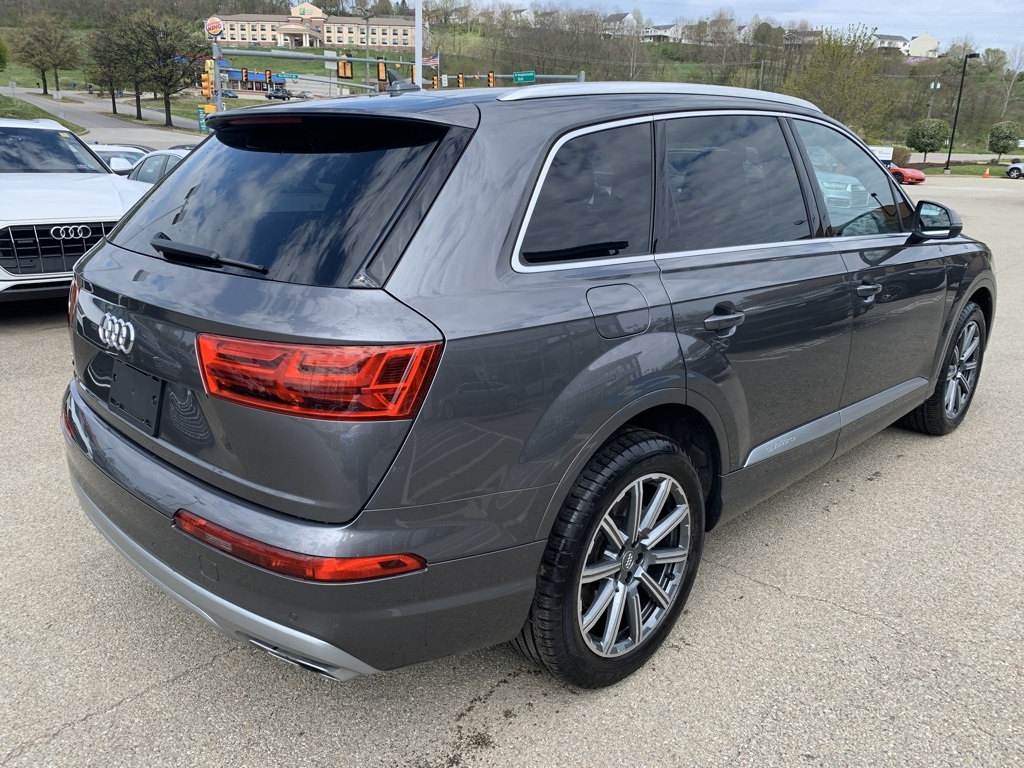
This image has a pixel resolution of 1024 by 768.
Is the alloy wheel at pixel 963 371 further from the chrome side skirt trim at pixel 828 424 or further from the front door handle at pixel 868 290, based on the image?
the front door handle at pixel 868 290

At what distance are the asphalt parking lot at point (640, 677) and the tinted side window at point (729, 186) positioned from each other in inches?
53.8

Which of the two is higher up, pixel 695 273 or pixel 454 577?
pixel 695 273

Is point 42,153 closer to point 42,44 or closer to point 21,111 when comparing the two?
point 21,111

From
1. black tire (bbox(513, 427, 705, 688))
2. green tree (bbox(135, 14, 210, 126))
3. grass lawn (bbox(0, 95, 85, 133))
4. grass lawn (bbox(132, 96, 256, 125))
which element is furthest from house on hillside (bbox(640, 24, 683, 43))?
black tire (bbox(513, 427, 705, 688))

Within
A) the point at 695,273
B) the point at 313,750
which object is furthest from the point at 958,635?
the point at 313,750

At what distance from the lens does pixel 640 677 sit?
2576mm

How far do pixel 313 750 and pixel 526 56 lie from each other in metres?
74.2

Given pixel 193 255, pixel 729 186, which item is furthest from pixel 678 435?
pixel 193 255

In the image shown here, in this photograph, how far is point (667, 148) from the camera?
8.61ft

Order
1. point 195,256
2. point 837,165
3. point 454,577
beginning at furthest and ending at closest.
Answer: point 837,165 < point 195,256 < point 454,577

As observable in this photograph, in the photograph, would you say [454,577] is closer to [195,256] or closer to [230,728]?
[230,728]

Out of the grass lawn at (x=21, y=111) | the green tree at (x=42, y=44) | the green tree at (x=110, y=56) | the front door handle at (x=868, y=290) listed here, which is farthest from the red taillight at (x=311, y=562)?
the green tree at (x=42, y=44)

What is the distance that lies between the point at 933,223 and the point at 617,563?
2.64m

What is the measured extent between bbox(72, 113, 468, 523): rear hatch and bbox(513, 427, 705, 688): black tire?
0.65m
